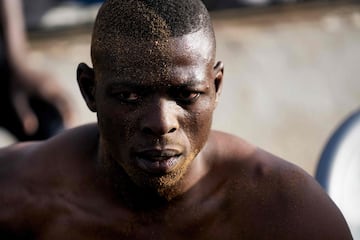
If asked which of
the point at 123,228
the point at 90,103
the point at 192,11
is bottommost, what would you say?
the point at 123,228

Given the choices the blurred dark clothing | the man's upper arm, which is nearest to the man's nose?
the man's upper arm

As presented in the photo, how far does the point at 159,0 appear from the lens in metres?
2.98

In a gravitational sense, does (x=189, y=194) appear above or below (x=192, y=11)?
below

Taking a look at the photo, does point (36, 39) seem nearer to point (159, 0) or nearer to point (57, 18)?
point (57, 18)

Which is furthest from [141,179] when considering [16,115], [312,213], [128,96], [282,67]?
[282,67]

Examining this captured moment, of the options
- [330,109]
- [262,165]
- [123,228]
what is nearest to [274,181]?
[262,165]

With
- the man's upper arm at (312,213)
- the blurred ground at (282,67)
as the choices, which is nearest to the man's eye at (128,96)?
the man's upper arm at (312,213)

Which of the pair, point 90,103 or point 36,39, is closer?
point 90,103

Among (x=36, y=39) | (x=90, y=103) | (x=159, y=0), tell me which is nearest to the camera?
(x=159, y=0)

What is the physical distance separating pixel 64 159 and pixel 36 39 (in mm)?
3362

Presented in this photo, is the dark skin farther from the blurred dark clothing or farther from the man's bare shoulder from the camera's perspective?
the blurred dark clothing

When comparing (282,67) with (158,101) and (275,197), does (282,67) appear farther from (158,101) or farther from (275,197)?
(158,101)

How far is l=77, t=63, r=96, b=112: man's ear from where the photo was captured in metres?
3.18

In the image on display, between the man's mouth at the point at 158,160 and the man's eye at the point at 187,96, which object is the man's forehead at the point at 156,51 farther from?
the man's mouth at the point at 158,160
